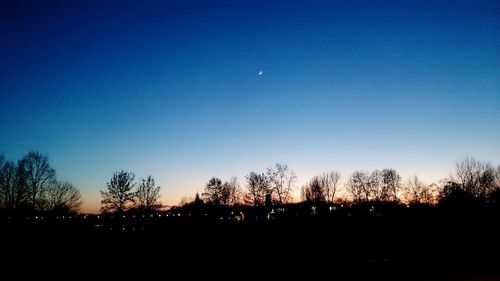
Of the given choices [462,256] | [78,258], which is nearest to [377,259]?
[462,256]

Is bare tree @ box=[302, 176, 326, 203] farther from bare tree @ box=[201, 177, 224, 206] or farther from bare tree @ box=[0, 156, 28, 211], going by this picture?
bare tree @ box=[0, 156, 28, 211]

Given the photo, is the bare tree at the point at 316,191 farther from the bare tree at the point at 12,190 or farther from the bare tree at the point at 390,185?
the bare tree at the point at 12,190

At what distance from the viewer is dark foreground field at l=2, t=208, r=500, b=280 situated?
14680 millimetres

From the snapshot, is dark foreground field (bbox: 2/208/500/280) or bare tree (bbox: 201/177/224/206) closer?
dark foreground field (bbox: 2/208/500/280)

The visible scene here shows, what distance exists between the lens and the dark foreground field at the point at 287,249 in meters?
14.7

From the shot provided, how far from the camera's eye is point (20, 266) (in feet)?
52.3

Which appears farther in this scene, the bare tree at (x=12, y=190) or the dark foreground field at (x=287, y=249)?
the bare tree at (x=12, y=190)

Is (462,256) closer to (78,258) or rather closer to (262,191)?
(78,258)

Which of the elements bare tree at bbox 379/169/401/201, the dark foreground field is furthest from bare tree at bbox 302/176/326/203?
the dark foreground field

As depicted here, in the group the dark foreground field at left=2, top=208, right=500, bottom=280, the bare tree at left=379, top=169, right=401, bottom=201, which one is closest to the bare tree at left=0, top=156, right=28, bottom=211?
the dark foreground field at left=2, top=208, right=500, bottom=280

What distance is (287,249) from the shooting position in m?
20.0

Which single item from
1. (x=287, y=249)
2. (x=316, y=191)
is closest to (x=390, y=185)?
(x=316, y=191)

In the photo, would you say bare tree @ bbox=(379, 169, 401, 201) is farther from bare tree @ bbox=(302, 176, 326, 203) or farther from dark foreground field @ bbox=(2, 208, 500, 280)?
dark foreground field @ bbox=(2, 208, 500, 280)

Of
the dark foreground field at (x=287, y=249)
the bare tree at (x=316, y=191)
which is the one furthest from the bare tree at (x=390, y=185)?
the dark foreground field at (x=287, y=249)
